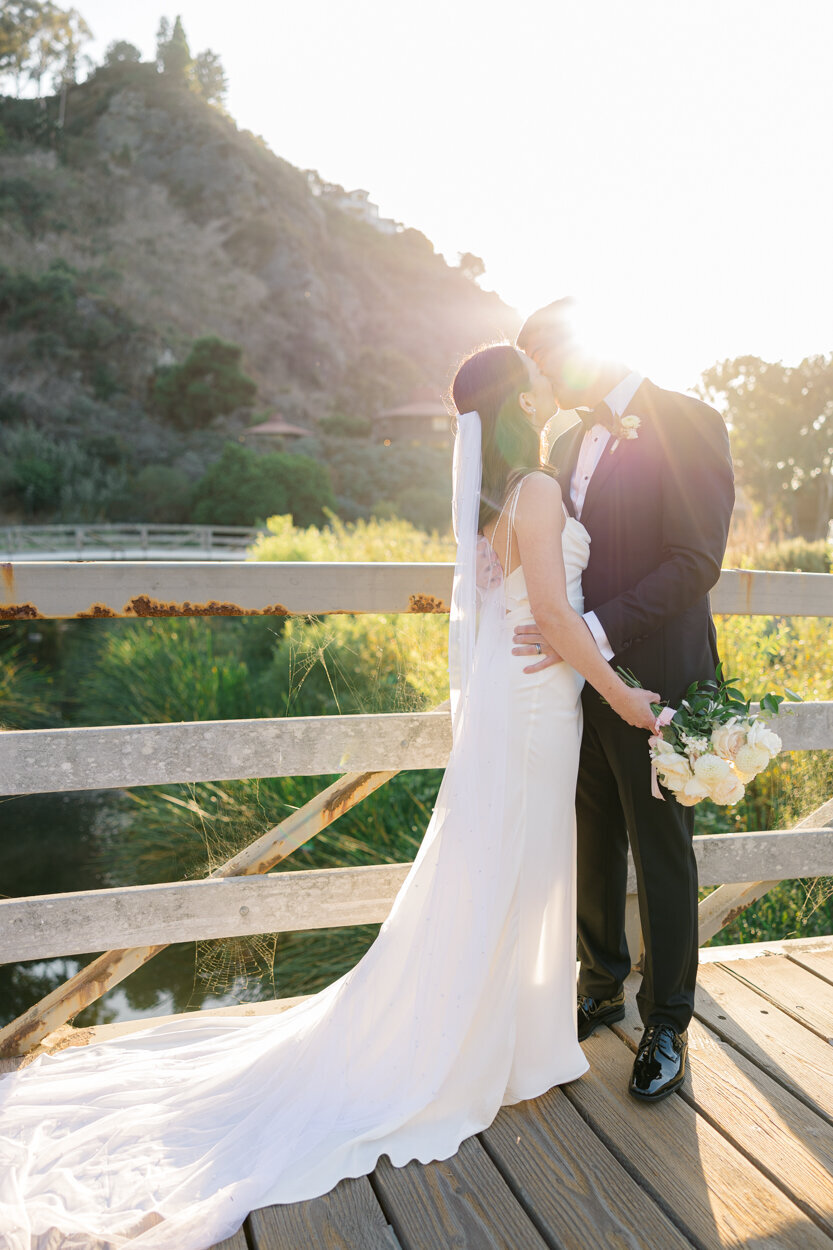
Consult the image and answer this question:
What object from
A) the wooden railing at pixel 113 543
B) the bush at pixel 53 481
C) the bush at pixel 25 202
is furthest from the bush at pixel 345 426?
the bush at pixel 25 202

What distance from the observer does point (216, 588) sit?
220cm

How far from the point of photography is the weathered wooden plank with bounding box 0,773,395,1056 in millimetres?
2150

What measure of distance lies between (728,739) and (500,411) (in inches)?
34.9

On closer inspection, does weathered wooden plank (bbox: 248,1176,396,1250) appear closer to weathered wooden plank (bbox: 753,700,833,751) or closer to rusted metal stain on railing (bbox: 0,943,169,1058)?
rusted metal stain on railing (bbox: 0,943,169,1058)

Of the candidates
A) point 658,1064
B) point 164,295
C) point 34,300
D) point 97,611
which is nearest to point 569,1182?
point 658,1064

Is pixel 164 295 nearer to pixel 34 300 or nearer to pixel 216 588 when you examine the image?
pixel 34 300

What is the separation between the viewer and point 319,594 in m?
2.26

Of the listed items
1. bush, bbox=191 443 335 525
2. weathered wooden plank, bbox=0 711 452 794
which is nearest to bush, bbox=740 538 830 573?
weathered wooden plank, bbox=0 711 452 794

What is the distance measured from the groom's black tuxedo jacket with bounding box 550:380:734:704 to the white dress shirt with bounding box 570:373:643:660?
0.02 metres

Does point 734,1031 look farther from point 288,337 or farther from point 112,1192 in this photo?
point 288,337

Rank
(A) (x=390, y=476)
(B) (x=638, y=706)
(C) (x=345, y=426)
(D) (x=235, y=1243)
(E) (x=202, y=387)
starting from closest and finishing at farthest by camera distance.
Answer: (D) (x=235, y=1243) < (B) (x=638, y=706) < (A) (x=390, y=476) < (E) (x=202, y=387) < (C) (x=345, y=426)

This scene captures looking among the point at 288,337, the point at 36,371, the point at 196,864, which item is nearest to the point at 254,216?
the point at 288,337

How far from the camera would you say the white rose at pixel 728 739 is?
6.09ft

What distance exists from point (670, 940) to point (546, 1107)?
49 cm
